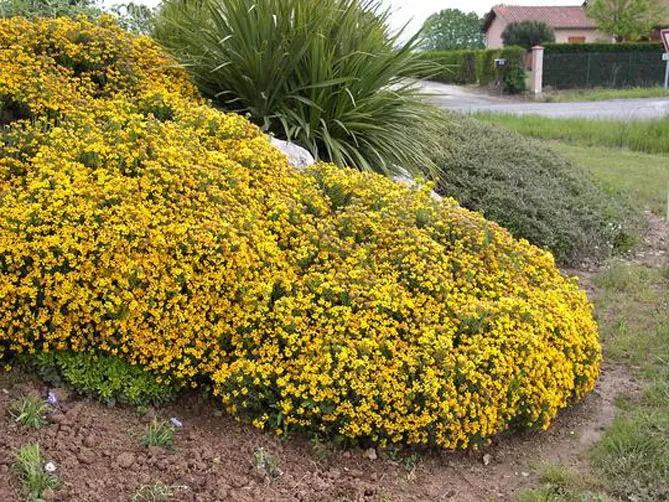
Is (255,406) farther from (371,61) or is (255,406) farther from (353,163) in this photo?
(371,61)

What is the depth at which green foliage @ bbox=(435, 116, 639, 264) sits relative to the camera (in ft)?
23.4

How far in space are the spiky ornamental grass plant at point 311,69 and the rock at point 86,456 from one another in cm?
322

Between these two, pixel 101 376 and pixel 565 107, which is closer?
pixel 101 376

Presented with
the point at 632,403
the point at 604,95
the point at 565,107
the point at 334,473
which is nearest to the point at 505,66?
the point at 604,95

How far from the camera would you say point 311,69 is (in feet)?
20.2

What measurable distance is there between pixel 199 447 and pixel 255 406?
0.35 meters

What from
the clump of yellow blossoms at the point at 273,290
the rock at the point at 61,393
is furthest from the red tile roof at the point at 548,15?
the rock at the point at 61,393

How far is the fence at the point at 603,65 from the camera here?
3472cm

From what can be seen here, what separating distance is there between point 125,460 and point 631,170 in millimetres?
9860

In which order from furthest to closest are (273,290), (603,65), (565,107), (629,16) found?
(629,16), (603,65), (565,107), (273,290)

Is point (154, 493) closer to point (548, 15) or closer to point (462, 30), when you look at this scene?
point (548, 15)

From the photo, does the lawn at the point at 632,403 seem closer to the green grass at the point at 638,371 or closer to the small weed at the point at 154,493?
the green grass at the point at 638,371

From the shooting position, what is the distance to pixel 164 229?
385 cm

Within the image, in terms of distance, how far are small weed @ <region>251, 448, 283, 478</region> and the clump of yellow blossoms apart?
218mm
